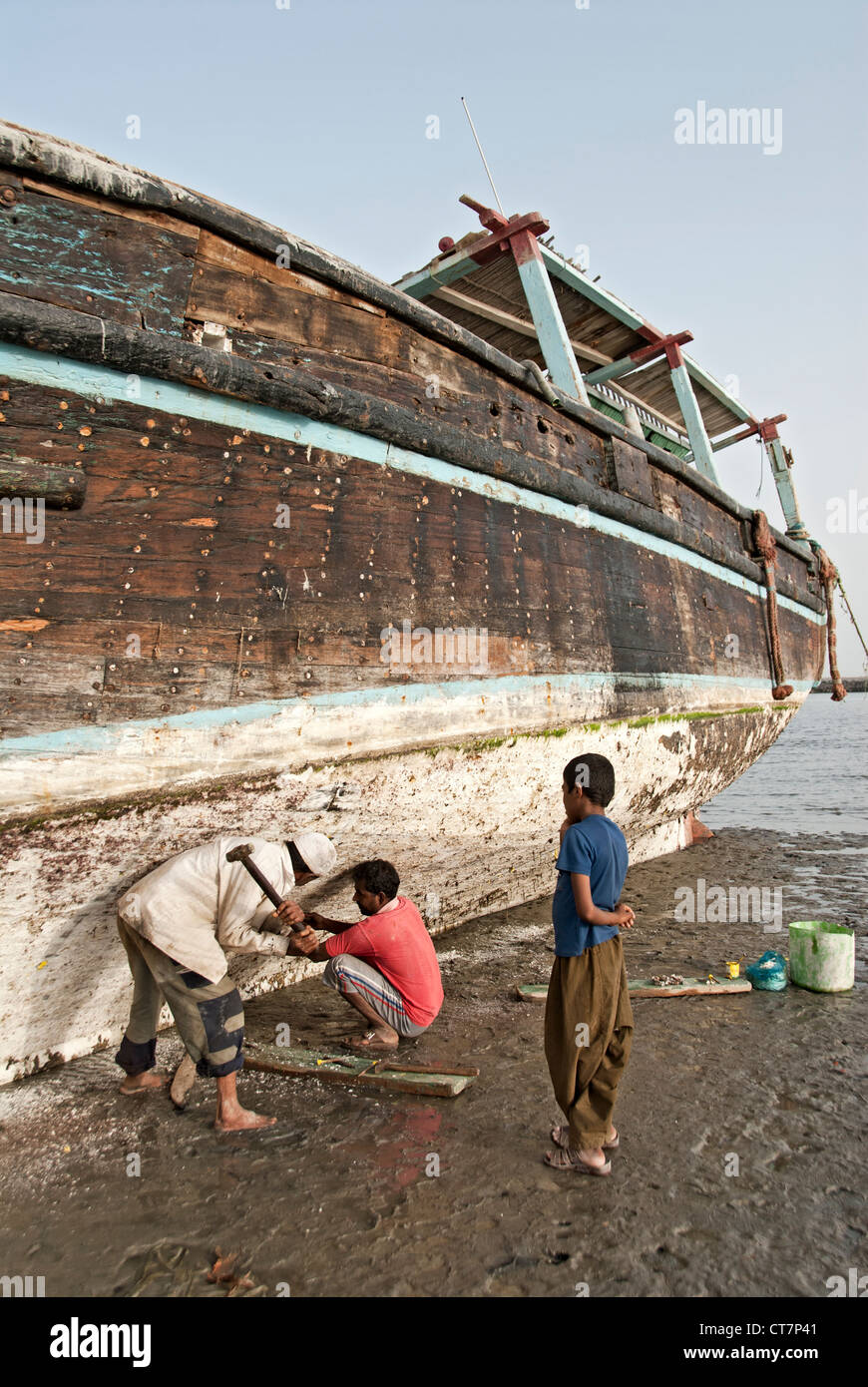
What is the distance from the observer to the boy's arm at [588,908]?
224 cm

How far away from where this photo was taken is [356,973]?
3.18 m

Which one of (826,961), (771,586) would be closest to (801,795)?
(771,586)

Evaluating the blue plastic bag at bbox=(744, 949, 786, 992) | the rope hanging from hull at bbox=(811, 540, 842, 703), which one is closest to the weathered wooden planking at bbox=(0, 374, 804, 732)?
the blue plastic bag at bbox=(744, 949, 786, 992)

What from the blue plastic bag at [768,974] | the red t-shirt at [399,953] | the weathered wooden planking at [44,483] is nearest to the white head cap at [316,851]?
the red t-shirt at [399,953]

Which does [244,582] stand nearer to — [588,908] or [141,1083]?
[588,908]

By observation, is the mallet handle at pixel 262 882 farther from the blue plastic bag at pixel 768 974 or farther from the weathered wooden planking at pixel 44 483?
the blue plastic bag at pixel 768 974

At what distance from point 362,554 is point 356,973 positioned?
1.75 meters

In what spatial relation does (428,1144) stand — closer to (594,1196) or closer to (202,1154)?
(594,1196)

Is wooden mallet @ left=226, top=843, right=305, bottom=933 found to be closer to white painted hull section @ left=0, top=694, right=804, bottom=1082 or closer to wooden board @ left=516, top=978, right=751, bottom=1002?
white painted hull section @ left=0, top=694, right=804, bottom=1082

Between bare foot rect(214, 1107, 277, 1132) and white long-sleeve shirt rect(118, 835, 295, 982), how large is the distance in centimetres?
43

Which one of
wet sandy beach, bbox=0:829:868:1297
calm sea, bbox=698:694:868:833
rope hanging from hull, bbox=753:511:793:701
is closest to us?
wet sandy beach, bbox=0:829:868:1297

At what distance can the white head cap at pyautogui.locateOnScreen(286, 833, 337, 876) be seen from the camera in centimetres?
277
